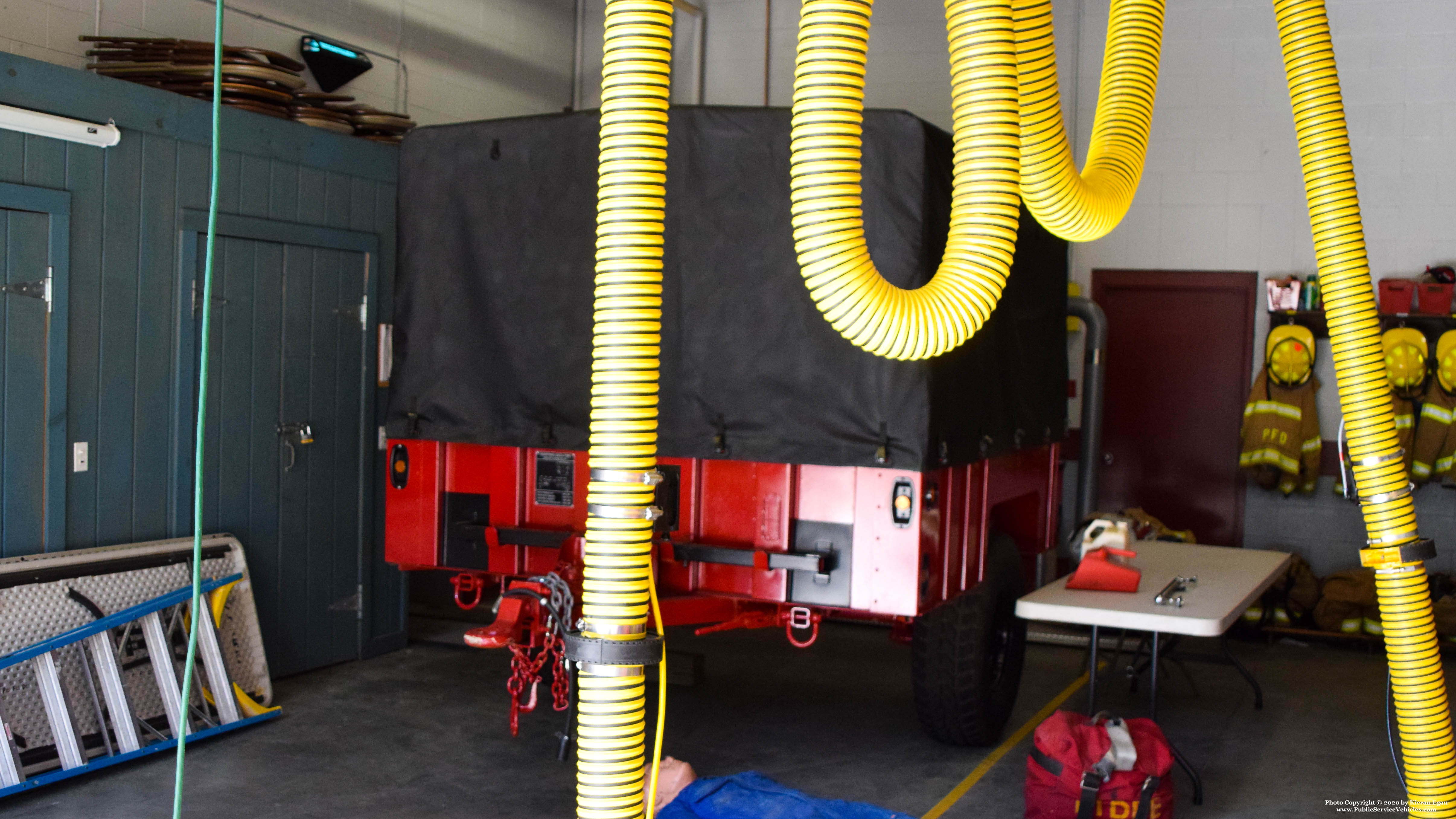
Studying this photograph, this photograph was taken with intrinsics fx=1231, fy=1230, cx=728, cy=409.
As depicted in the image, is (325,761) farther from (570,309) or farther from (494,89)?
(494,89)

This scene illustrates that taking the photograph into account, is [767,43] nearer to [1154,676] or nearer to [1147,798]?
[1154,676]

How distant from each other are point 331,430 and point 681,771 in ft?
12.0

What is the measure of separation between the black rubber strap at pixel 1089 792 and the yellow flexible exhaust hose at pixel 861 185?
292cm

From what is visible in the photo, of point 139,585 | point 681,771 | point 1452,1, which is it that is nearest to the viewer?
point 681,771

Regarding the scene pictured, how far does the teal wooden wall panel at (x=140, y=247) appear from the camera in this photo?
17.8ft

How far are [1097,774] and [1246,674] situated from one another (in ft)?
8.27

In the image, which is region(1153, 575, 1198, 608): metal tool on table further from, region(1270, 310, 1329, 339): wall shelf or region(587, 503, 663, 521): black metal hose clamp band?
region(587, 503, 663, 521): black metal hose clamp band

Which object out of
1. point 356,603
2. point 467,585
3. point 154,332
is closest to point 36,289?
point 154,332

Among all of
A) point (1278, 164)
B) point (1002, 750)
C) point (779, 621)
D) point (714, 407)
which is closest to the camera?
point (714, 407)

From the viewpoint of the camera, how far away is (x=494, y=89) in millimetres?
9461

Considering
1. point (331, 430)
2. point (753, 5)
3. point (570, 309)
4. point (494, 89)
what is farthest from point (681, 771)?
point (753, 5)

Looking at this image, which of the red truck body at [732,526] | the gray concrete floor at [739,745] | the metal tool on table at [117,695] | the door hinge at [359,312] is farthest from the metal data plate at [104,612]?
the door hinge at [359,312]

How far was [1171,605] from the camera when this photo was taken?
16.3 ft

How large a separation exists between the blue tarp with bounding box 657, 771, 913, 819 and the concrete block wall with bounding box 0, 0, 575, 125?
14.9ft
